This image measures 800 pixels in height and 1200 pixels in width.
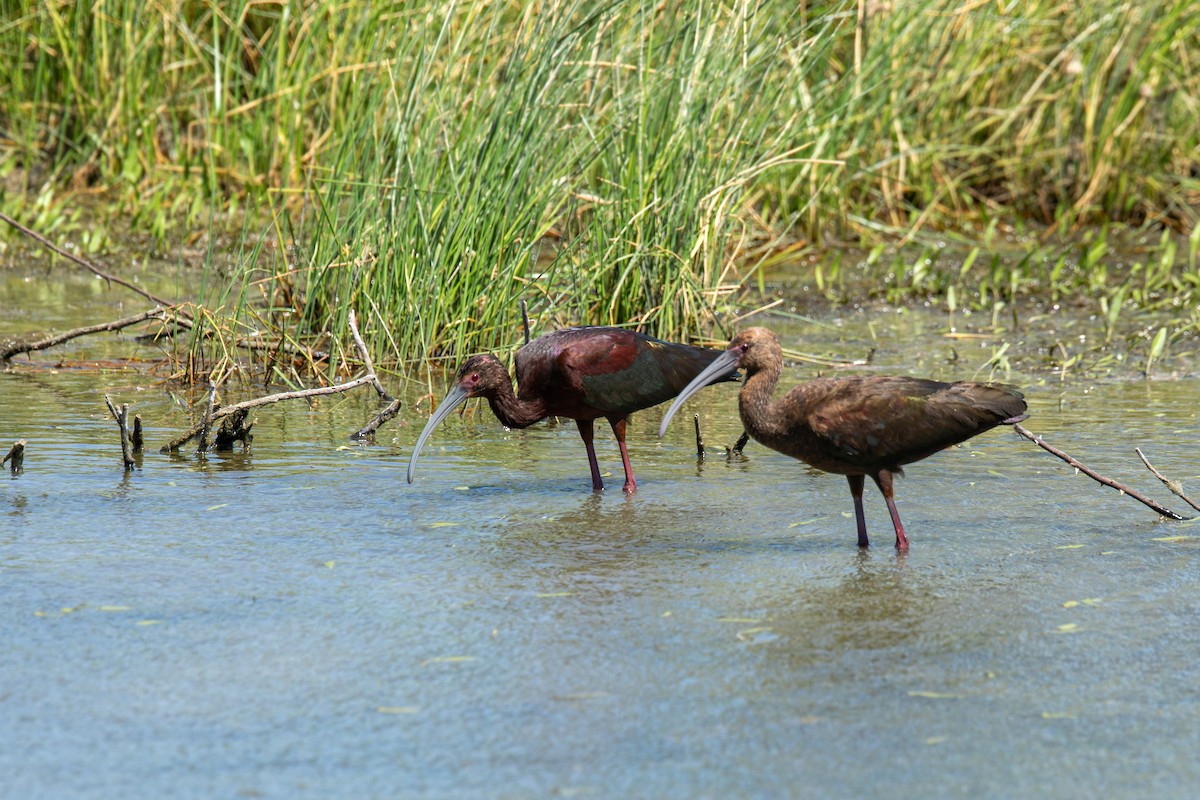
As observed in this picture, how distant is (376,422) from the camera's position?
6195 mm

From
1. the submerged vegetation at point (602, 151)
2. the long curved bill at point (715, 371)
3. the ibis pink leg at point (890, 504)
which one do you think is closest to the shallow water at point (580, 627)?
the ibis pink leg at point (890, 504)

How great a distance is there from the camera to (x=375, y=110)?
7.49m

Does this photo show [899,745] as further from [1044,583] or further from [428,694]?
[1044,583]

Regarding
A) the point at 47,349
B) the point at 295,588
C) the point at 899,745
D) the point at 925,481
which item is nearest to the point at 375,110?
the point at 47,349

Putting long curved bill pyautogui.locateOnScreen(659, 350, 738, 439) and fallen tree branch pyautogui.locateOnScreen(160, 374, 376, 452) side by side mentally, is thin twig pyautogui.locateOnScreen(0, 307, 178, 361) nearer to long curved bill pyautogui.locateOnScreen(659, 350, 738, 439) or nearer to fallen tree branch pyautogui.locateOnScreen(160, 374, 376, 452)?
fallen tree branch pyautogui.locateOnScreen(160, 374, 376, 452)

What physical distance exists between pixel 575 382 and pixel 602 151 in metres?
2.09

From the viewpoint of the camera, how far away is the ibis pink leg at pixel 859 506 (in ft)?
15.9

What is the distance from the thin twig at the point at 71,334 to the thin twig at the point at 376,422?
1.43 metres

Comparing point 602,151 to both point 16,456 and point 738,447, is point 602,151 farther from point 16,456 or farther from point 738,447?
point 16,456

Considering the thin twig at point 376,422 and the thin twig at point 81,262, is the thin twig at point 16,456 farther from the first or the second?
the thin twig at point 81,262

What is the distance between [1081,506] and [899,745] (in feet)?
7.77

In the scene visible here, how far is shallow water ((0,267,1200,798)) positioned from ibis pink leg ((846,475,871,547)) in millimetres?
60

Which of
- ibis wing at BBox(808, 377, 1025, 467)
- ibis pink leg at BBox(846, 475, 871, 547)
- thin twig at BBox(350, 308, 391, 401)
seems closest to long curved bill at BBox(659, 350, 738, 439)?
ibis wing at BBox(808, 377, 1025, 467)

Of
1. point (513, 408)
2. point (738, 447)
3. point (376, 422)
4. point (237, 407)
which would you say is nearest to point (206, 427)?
point (237, 407)
